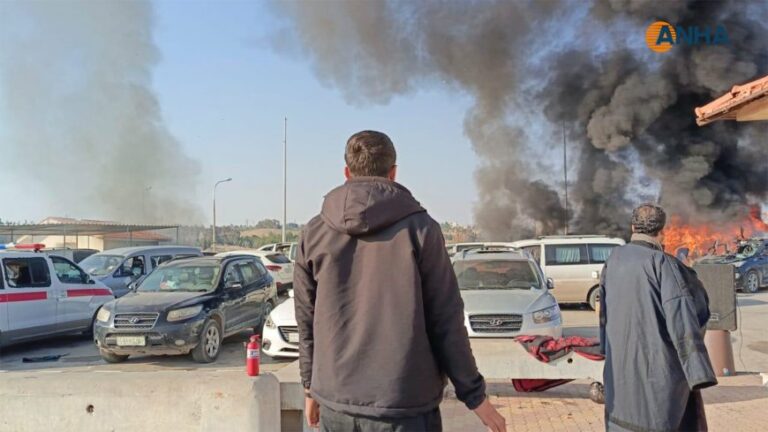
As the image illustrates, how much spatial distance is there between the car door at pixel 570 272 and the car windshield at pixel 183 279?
7465 millimetres

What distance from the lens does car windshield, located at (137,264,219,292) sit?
9.02 m

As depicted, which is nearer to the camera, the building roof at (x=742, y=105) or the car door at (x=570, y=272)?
the building roof at (x=742, y=105)

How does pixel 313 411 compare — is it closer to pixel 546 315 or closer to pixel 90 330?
pixel 546 315

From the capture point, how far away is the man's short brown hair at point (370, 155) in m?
2.05

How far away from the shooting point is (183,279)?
918 cm

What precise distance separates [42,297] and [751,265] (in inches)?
679

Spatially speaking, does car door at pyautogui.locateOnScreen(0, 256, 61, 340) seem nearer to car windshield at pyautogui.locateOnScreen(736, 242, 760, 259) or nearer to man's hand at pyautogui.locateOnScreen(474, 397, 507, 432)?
man's hand at pyautogui.locateOnScreen(474, 397, 507, 432)

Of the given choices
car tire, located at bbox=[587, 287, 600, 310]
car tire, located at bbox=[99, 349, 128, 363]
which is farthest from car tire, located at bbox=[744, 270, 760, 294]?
car tire, located at bbox=[99, 349, 128, 363]

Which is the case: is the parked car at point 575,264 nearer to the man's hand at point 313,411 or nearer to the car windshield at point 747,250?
the car windshield at point 747,250

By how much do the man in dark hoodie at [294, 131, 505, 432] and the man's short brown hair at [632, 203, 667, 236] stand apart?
53.8 inches

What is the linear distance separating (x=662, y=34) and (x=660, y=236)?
997 inches

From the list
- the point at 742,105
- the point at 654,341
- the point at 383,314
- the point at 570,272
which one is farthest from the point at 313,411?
the point at 570,272

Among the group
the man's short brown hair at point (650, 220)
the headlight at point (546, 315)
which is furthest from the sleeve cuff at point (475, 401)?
→ the headlight at point (546, 315)

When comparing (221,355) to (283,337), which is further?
(221,355)
